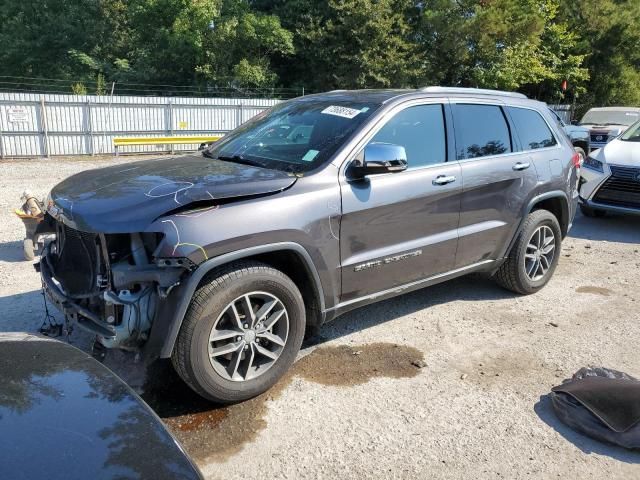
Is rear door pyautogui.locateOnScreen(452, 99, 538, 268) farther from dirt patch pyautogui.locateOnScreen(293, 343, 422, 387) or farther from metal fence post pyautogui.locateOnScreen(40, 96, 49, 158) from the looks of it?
metal fence post pyautogui.locateOnScreen(40, 96, 49, 158)

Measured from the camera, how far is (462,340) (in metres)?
4.40

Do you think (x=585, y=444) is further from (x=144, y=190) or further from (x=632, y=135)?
(x=632, y=135)

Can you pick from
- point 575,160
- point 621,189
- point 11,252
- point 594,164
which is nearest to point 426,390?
point 575,160

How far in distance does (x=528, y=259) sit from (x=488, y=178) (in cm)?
→ 113

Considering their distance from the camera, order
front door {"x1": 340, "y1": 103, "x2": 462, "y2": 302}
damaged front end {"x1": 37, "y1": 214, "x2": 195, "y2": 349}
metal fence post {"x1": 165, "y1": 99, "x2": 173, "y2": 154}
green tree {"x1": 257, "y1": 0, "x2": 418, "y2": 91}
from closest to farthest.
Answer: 1. damaged front end {"x1": 37, "y1": 214, "x2": 195, "y2": 349}
2. front door {"x1": 340, "y1": 103, "x2": 462, "y2": 302}
3. metal fence post {"x1": 165, "y1": 99, "x2": 173, "y2": 154}
4. green tree {"x1": 257, "y1": 0, "x2": 418, "y2": 91}

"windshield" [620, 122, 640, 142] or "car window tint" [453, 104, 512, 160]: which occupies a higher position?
"car window tint" [453, 104, 512, 160]

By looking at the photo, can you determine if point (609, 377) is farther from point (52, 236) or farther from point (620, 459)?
point (52, 236)

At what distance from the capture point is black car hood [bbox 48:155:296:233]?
300 centimetres

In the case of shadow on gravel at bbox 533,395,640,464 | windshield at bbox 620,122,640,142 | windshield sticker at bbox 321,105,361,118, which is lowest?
shadow on gravel at bbox 533,395,640,464

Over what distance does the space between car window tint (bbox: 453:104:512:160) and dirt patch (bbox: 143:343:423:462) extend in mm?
1682

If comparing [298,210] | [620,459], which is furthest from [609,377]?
[298,210]

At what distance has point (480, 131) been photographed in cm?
465

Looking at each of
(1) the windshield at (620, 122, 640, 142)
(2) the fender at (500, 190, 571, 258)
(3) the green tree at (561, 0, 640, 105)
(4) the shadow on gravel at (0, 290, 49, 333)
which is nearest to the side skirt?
(2) the fender at (500, 190, 571, 258)

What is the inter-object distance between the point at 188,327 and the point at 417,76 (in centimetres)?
2622
